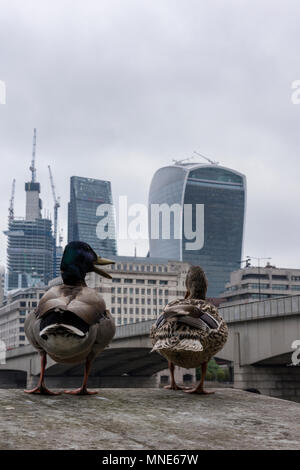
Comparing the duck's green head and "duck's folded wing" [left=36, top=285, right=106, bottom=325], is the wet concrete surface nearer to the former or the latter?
"duck's folded wing" [left=36, top=285, right=106, bottom=325]

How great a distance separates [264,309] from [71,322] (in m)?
35.1

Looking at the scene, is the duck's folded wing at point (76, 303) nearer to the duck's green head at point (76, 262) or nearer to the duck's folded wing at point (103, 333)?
the duck's folded wing at point (103, 333)

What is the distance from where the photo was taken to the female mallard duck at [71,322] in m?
8.62

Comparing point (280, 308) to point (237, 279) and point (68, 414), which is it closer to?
point (68, 414)

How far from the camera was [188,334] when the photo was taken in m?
9.83

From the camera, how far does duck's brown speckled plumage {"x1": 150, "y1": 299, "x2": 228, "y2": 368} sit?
973 centimetres

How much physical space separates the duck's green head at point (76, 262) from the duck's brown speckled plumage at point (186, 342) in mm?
1545

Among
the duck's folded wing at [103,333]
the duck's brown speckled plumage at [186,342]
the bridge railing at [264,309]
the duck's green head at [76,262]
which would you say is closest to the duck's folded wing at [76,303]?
the duck's folded wing at [103,333]

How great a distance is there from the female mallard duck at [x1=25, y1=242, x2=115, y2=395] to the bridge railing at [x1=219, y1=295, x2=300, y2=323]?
31405mm

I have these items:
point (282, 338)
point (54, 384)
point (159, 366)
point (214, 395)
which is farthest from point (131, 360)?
point (214, 395)

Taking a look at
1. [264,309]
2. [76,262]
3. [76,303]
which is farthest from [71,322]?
[264,309]

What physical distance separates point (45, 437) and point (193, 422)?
2.02 meters

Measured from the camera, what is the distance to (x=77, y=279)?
32.9ft

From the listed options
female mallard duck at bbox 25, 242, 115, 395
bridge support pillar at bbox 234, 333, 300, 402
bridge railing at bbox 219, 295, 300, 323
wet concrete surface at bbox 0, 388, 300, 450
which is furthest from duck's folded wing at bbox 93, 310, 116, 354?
bridge support pillar at bbox 234, 333, 300, 402
